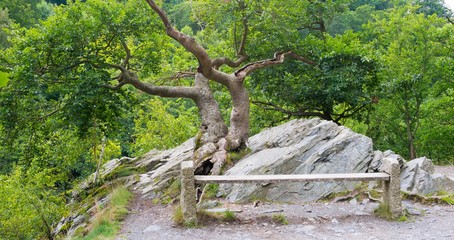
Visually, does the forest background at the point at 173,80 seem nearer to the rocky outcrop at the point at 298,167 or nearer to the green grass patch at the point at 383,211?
the rocky outcrop at the point at 298,167

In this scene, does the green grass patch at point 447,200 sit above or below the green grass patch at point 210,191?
below

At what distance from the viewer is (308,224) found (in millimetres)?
6352

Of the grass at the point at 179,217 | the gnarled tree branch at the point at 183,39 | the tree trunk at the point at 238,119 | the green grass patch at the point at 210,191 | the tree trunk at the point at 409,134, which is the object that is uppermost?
the gnarled tree branch at the point at 183,39

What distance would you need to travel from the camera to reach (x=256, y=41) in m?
12.8

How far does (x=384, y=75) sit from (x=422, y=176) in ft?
26.9

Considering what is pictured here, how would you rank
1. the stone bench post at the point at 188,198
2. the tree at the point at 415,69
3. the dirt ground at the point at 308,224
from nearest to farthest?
the dirt ground at the point at 308,224
the stone bench post at the point at 188,198
the tree at the point at 415,69

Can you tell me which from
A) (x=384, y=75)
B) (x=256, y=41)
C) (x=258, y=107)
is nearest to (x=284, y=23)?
(x=256, y=41)

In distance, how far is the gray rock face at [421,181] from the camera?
8.07 meters

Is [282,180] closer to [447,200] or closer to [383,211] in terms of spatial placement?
[383,211]

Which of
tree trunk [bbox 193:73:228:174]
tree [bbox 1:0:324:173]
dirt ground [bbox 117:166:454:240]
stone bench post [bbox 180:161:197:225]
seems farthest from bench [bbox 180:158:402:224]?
tree [bbox 1:0:324:173]

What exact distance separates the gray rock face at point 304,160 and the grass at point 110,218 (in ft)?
7.21

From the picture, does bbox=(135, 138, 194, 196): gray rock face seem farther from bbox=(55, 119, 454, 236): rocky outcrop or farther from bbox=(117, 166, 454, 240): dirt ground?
bbox=(117, 166, 454, 240): dirt ground

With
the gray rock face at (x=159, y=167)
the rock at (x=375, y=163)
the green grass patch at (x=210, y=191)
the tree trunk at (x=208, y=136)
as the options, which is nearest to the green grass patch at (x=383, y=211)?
the rock at (x=375, y=163)

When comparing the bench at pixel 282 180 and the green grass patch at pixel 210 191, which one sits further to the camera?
the green grass patch at pixel 210 191
